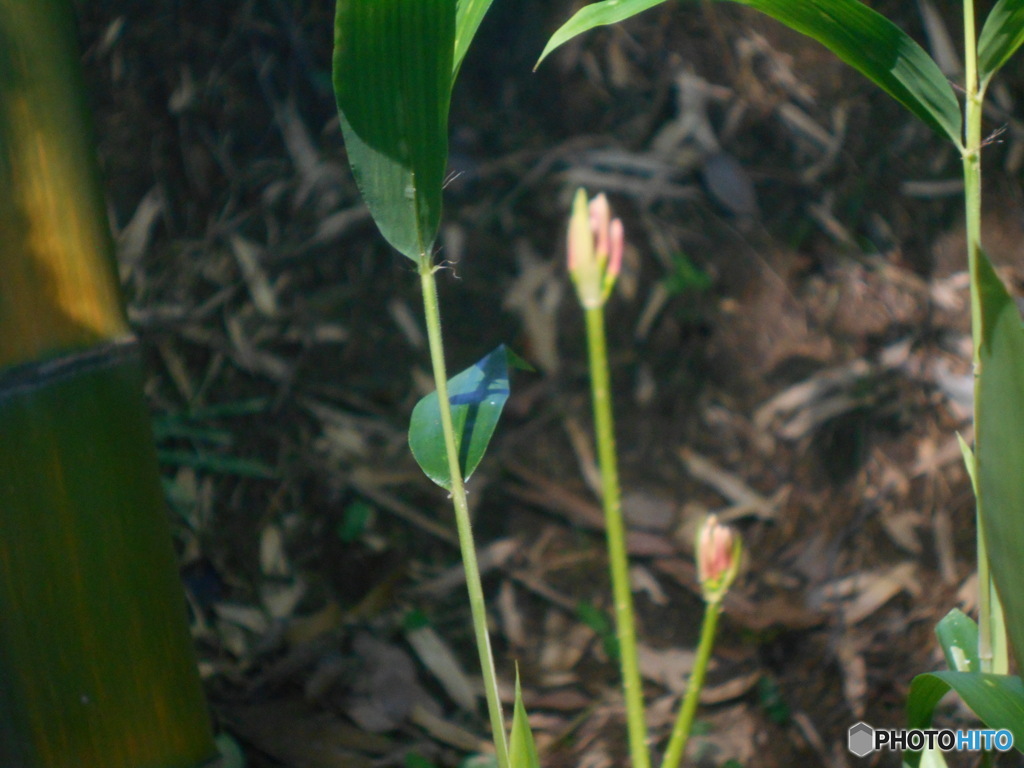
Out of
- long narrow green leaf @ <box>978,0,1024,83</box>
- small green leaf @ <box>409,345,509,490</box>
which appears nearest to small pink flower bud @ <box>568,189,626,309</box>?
small green leaf @ <box>409,345,509,490</box>

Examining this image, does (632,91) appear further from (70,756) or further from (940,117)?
(70,756)

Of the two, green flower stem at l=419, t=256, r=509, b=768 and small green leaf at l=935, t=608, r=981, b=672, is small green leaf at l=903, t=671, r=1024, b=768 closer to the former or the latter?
small green leaf at l=935, t=608, r=981, b=672

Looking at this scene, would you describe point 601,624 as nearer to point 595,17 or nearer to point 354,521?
point 354,521

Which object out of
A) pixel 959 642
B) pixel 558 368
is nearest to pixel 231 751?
pixel 558 368

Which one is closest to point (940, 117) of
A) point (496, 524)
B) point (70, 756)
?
point (70, 756)

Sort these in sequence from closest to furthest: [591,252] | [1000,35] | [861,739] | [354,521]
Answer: [591,252], [1000,35], [861,739], [354,521]

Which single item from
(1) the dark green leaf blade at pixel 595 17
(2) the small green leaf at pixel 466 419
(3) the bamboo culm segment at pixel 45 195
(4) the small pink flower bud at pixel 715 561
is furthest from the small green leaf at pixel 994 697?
(3) the bamboo culm segment at pixel 45 195
